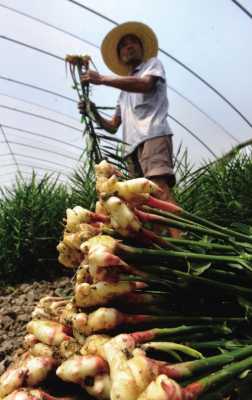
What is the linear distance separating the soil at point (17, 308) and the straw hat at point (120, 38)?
3.67 ft

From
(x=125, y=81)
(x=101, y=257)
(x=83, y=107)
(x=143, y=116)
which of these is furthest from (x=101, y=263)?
(x=143, y=116)

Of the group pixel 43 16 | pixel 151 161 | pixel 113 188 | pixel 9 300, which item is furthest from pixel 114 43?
pixel 43 16

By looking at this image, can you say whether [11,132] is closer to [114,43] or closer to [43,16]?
[43,16]

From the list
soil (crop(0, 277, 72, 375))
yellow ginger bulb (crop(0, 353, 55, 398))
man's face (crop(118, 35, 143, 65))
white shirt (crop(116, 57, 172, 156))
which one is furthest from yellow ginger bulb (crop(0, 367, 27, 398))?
man's face (crop(118, 35, 143, 65))

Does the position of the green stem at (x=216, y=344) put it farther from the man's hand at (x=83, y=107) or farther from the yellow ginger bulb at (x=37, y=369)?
the man's hand at (x=83, y=107)

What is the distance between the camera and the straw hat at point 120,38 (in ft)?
8.75

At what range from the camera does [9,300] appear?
2.43m

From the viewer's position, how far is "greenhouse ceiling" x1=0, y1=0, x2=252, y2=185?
4590 mm

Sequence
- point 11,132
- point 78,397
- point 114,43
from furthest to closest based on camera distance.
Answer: point 11,132 < point 114,43 < point 78,397

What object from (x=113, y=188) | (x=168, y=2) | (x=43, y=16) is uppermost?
(x=43, y=16)

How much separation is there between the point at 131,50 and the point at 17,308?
4.25 ft

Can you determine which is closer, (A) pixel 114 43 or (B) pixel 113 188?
(B) pixel 113 188

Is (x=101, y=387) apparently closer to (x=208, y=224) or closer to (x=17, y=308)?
(x=208, y=224)

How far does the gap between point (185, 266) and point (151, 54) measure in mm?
2215
